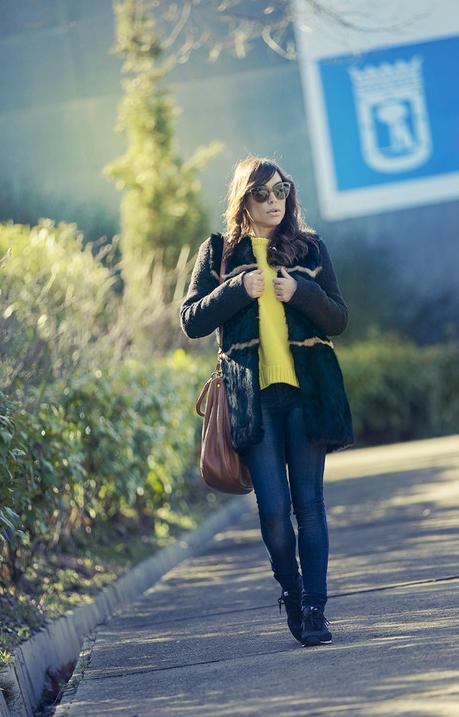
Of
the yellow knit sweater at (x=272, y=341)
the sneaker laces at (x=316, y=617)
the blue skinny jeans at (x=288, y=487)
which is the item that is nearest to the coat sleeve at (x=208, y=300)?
the yellow knit sweater at (x=272, y=341)

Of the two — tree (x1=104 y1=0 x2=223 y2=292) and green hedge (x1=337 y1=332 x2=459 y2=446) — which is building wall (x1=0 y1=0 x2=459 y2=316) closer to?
green hedge (x1=337 y1=332 x2=459 y2=446)

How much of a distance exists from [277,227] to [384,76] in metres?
16.2

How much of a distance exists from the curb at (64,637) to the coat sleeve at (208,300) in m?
1.46

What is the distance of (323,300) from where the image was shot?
5566 millimetres

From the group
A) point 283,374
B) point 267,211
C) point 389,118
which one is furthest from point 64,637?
point 389,118

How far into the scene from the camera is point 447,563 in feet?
24.0

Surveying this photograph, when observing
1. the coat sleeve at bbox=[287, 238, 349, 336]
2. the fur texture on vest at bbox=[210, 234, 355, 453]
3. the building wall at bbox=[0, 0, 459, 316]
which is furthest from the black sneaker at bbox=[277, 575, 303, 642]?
the building wall at bbox=[0, 0, 459, 316]

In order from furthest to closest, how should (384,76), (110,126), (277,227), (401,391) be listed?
(110,126) < (384,76) < (401,391) < (277,227)

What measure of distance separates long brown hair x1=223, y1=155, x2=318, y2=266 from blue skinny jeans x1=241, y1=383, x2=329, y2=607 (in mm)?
505

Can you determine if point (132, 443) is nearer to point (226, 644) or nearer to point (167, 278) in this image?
point (226, 644)

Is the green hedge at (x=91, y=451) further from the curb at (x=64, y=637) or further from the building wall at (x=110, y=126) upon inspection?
the building wall at (x=110, y=126)

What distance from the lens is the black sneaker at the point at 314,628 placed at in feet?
18.1

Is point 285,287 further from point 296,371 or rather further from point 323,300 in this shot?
point 296,371

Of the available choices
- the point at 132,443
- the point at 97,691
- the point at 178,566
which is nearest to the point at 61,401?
the point at 132,443
